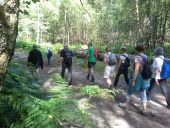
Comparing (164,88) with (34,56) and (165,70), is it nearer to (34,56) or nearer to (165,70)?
(165,70)

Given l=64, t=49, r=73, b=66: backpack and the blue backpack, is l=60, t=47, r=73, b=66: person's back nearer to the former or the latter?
l=64, t=49, r=73, b=66: backpack

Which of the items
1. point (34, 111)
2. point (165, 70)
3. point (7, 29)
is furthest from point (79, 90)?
point (165, 70)

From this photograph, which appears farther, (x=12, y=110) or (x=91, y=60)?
(x=91, y=60)

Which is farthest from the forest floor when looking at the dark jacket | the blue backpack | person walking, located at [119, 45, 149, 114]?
the dark jacket

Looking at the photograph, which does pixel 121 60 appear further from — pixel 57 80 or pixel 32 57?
pixel 57 80

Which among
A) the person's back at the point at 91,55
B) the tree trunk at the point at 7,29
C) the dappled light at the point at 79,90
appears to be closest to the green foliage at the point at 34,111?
the dappled light at the point at 79,90

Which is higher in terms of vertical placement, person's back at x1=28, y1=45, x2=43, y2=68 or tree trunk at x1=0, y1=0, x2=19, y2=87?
tree trunk at x1=0, y1=0, x2=19, y2=87

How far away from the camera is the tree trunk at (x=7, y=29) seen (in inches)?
129

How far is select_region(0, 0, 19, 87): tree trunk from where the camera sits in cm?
328

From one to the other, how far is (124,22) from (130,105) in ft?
114

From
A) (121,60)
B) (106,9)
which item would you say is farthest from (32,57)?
(106,9)

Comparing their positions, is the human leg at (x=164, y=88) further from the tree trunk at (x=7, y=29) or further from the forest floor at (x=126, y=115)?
the tree trunk at (x=7, y=29)

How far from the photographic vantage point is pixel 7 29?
330 cm

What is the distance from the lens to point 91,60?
1582 centimetres
